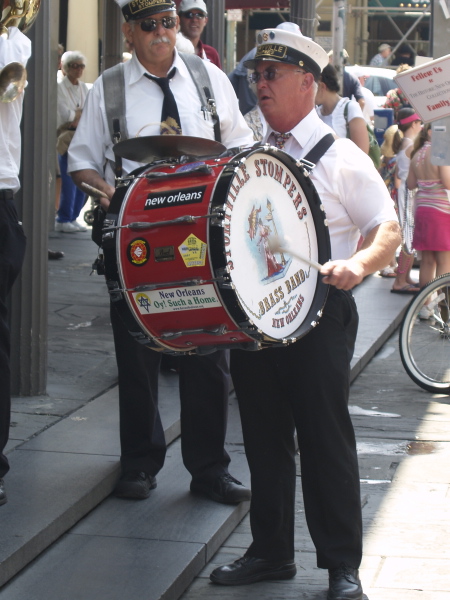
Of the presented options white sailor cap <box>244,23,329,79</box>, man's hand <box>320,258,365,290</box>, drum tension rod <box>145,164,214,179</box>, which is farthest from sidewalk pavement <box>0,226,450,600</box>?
white sailor cap <box>244,23,329,79</box>

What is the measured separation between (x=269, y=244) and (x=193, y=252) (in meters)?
0.29

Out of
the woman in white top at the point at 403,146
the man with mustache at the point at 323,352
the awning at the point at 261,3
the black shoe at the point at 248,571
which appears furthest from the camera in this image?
the awning at the point at 261,3

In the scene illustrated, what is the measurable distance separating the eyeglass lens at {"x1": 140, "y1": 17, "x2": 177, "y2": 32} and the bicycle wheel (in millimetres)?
3318

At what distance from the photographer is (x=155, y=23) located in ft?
15.2

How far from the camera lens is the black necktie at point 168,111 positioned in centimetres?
468

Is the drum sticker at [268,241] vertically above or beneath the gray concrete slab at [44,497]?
above

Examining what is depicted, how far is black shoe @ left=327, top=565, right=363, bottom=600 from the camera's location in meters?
3.82

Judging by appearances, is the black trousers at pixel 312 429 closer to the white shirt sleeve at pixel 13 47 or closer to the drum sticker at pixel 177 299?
the drum sticker at pixel 177 299

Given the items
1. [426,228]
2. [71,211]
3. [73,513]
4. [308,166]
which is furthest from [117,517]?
[71,211]

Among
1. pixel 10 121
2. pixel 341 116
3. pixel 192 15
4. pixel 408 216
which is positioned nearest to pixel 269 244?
pixel 10 121

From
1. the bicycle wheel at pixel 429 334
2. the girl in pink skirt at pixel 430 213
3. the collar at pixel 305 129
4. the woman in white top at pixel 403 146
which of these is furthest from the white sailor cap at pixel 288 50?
the woman in white top at pixel 403 146

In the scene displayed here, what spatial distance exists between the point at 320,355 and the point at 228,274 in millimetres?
544

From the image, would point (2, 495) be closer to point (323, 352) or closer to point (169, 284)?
point (169, 284)

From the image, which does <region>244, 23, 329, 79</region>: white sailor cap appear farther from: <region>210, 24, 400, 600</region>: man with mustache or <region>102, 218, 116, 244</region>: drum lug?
<region>102, 218, 116, 244</region>: drum lug
